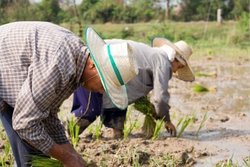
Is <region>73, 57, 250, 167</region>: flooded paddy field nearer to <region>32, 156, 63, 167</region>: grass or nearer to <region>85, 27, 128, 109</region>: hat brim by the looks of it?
<region>32, 156, 63, 167</region>: grass

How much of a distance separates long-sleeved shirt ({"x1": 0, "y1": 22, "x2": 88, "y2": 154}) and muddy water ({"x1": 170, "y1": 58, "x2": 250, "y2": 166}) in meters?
2.24

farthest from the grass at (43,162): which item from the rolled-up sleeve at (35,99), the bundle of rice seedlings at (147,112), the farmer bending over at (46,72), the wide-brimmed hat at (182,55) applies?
the wide-brimmed hat at (182,55)

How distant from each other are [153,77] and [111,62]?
2.49m

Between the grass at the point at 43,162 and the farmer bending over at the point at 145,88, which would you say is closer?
the grass at the point at 43,162

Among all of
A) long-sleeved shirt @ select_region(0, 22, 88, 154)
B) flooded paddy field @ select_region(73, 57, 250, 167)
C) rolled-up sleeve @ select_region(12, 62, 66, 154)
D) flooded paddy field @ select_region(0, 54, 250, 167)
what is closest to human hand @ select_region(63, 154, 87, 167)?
long-sleeved shirt @ select_region(0, 22, 88, 154)

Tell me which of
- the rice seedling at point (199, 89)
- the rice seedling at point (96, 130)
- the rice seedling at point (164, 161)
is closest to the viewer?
the rice seedling at point (164, 161)

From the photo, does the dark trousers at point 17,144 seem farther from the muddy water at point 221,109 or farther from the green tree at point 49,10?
the green tree at point 49,10

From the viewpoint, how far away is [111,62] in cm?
309

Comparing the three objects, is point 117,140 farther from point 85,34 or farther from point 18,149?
point 85,34

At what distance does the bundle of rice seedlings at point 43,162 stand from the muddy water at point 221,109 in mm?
1740

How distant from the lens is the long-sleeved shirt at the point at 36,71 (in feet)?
9.77

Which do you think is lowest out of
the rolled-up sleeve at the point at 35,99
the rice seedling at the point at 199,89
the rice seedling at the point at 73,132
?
the rice seedling at the point at 199,89

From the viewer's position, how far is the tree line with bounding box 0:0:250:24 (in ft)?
82.3

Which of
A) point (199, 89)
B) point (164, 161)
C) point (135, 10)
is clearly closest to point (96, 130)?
point (164, 161)
